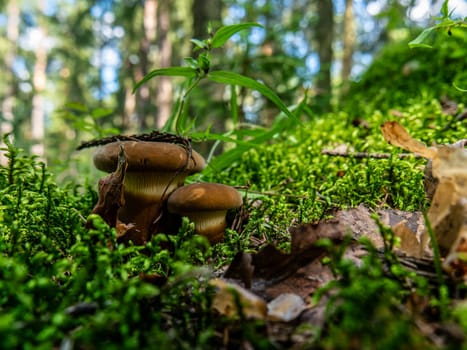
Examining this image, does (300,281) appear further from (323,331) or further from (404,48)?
(404,48)

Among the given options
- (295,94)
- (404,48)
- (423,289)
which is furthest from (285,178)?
(295,94)

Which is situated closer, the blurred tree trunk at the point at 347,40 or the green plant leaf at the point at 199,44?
the green plant leaf at the point at 199,44

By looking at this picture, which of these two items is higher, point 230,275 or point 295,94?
point 295,94

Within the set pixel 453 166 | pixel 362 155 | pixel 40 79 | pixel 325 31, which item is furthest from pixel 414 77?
pixel 40 79

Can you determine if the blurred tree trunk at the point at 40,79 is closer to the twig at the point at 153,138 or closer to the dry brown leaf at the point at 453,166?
the twig at the point at 153,138

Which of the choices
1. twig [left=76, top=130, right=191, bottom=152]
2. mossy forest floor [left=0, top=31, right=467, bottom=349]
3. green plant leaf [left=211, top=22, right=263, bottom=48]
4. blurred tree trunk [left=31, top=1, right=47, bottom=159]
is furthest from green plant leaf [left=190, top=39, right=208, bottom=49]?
blurred tree trunk [left=31, top=1, right=47, bottom=159]

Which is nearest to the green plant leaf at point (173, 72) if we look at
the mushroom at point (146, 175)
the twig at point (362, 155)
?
the mushroom at point (146, 175)

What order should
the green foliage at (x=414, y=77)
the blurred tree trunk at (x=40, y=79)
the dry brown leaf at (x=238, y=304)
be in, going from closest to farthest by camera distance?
1. the dry brown leaf at (x=238, y=304)
2. the green foliage at (x=414, y=77)
3. the blurred tree trunk at (x=40, y=79)
